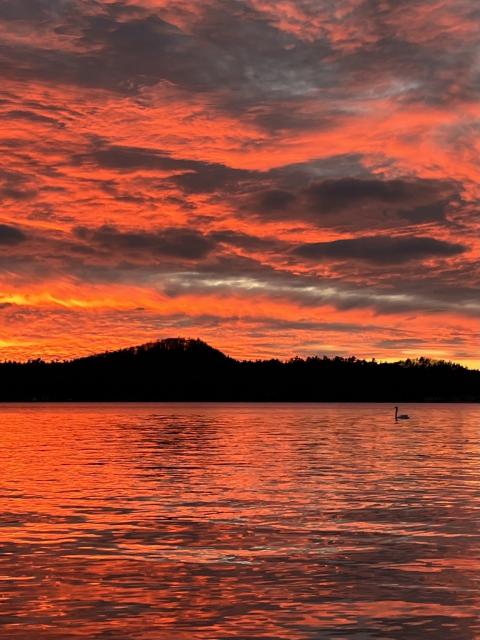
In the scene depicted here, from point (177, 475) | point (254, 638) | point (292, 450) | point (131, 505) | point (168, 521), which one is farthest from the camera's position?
point (292, 450)

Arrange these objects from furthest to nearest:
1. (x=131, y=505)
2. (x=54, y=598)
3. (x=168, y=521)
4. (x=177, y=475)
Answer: (x=177, y=475)
(x=131, y=505)
(x=168, y=521)
(x=54, y=598)

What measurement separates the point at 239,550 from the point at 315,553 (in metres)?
2.49

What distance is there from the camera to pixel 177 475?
62719 mm

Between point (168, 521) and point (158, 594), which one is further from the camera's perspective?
point (168, 521)

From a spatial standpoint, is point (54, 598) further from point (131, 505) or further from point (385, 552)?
point (131, 505)

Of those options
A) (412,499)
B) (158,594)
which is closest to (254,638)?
(158,594)

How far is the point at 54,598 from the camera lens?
2544 cm

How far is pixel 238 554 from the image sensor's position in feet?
106

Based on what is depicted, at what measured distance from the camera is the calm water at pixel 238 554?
2317 cm

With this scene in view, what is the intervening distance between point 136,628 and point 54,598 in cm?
374

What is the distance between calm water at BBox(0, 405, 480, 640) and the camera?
23172 millimetres

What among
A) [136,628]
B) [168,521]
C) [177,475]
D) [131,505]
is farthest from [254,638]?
[177,475]

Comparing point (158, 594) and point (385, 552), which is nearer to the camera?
point (158, 594)

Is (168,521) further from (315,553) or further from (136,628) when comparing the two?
(136,628)
